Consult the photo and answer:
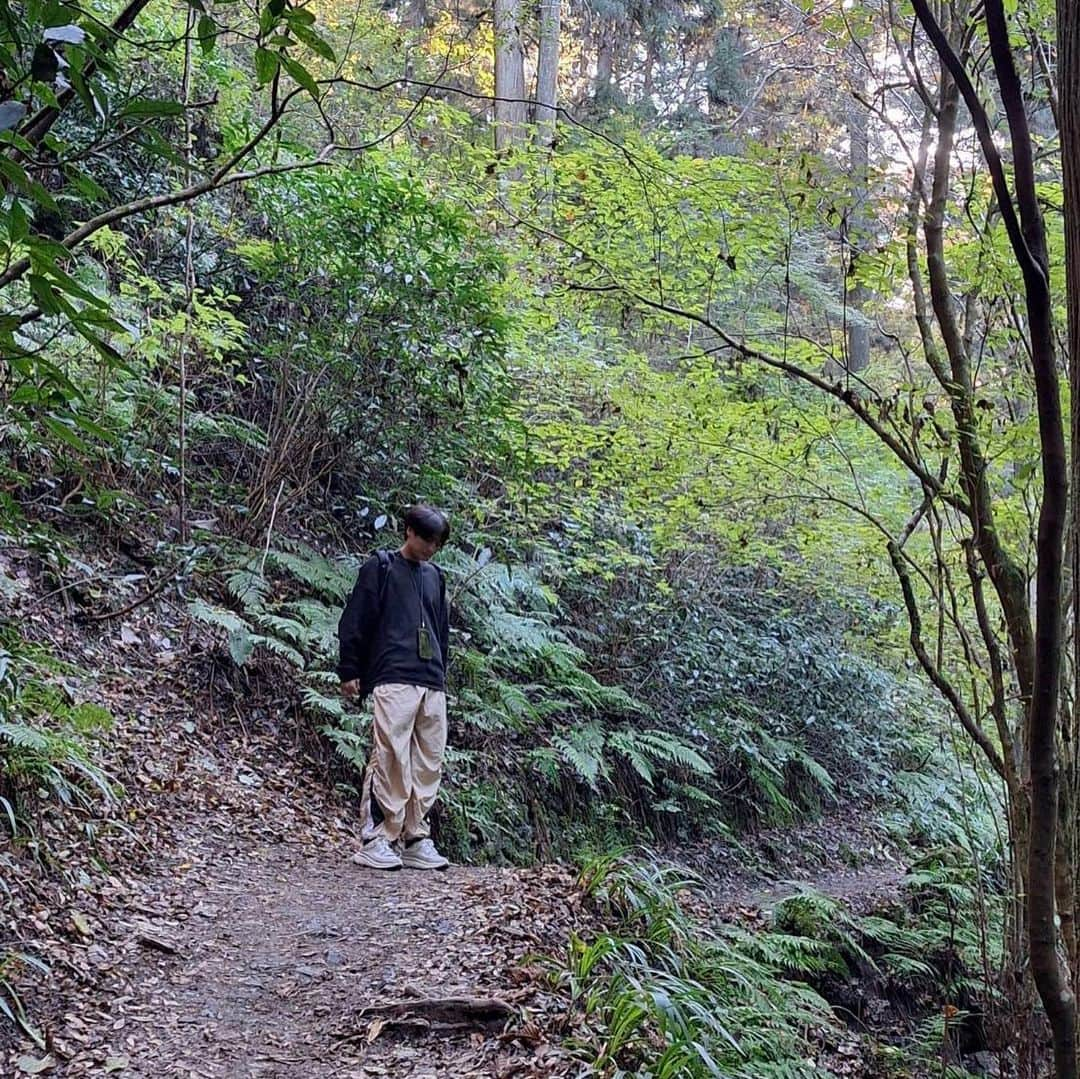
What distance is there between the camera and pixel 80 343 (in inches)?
261

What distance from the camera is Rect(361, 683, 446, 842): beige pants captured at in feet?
18.6

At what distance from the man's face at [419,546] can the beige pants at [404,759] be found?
2.57 ft

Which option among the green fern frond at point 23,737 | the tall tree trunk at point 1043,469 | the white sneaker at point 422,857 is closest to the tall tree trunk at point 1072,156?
the tall tree trunk at point 1043,469

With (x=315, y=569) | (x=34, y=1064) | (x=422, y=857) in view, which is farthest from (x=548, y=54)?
(x=34, y=1064)

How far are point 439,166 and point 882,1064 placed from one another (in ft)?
26.8

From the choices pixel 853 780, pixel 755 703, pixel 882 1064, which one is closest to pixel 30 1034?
pixel 882 1064

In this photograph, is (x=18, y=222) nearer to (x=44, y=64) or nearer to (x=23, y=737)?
(x=44, y=64)

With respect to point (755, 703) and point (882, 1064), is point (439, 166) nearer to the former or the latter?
point (755, 703)

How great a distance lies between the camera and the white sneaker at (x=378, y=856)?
567 cm

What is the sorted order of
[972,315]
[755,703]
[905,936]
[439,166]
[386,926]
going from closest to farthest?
[386,926], [972,315], [905,936], [439,166], [755,703]

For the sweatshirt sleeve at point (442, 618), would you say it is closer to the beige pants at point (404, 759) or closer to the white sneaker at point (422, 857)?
the beige pants at point (404, 759)

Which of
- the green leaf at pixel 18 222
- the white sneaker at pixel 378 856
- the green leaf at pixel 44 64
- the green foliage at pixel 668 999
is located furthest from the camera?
the white sneaker at pixel 378 856

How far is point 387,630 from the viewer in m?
5.75

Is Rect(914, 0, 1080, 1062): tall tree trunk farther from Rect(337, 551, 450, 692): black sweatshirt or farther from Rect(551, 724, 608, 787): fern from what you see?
Rect(551, 724, 608, 787): fern
